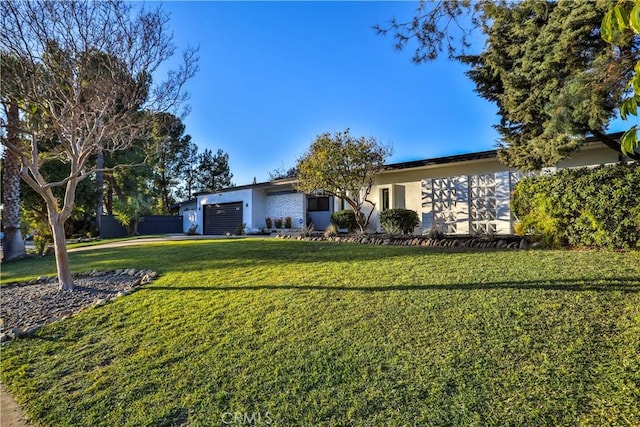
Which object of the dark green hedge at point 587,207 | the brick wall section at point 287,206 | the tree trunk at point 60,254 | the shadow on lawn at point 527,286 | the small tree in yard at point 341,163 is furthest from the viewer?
the brick wall section at point 287,206

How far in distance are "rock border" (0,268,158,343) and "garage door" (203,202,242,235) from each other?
13547 millimetres

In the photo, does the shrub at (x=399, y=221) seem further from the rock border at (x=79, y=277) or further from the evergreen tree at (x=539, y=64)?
the rock border at (x=79, y=277)

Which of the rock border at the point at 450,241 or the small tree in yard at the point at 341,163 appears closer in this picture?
the rock border at the point at 450,241

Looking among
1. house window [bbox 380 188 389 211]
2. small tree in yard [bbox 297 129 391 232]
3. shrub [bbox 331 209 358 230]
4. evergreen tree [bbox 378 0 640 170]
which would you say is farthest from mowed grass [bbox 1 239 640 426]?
house window [bbox 380 188 389 211]

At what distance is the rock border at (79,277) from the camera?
5309mm

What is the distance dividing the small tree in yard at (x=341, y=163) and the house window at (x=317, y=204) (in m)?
7.10

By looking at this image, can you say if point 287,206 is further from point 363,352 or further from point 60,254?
point 363,352

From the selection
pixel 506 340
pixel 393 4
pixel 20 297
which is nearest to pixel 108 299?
pixel 20 297

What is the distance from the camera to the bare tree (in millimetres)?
7145

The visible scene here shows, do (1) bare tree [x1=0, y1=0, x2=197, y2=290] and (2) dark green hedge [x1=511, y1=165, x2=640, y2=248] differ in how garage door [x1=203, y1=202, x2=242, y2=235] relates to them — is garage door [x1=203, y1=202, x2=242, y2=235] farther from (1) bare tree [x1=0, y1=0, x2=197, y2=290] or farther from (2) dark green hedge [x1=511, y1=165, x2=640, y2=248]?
(2) dark green hedge [x1=511, y1=165, x2=640, y2=248]

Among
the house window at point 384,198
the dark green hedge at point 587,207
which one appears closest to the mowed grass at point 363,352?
the dark green hedge at point 587,207

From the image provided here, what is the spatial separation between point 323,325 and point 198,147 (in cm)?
4344

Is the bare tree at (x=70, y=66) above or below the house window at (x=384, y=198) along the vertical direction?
above
